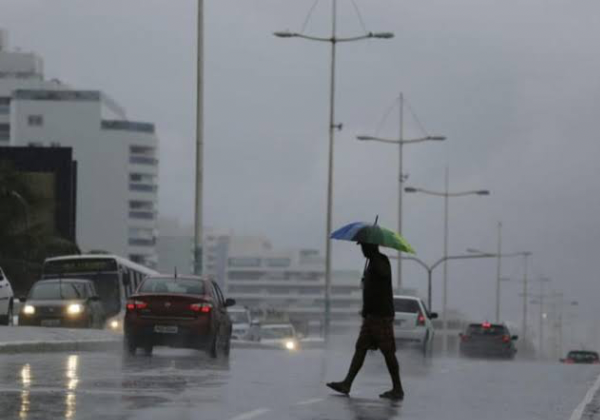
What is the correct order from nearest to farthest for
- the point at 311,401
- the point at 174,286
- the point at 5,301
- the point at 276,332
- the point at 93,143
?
the point at 311,401
the point at 174,286
the point at 5,301
the point at 276,332
the point at 93,143

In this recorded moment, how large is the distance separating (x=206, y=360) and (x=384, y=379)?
17.7 feet

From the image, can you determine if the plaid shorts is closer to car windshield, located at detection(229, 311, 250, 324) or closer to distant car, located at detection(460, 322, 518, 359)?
distant car, located at detection(460, 322, 518, 359)

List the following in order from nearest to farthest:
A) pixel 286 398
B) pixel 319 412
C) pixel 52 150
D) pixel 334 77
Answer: pixel 319 412, pixel 286 398, pixel 334 77, pixel 52 150

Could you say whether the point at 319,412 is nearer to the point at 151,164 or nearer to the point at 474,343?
the point at 474,343

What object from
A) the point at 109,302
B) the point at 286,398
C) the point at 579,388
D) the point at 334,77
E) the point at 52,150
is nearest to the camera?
the point at 286,398

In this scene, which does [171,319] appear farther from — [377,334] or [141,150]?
[141,150]

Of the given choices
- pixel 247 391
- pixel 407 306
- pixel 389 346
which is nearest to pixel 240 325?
pixel 407 306

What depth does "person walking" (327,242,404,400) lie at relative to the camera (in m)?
18.8

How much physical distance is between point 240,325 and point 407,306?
32.1 meters

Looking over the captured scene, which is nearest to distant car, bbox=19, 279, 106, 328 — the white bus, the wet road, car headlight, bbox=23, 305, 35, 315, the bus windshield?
car headlight, bbox=23, 305, 35, 315

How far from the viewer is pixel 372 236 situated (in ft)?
61.8

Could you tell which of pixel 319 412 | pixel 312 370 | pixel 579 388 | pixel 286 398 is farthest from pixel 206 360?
pixel 319 412

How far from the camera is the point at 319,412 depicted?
51.6 ft

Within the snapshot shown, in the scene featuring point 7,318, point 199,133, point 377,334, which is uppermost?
point 199,133
